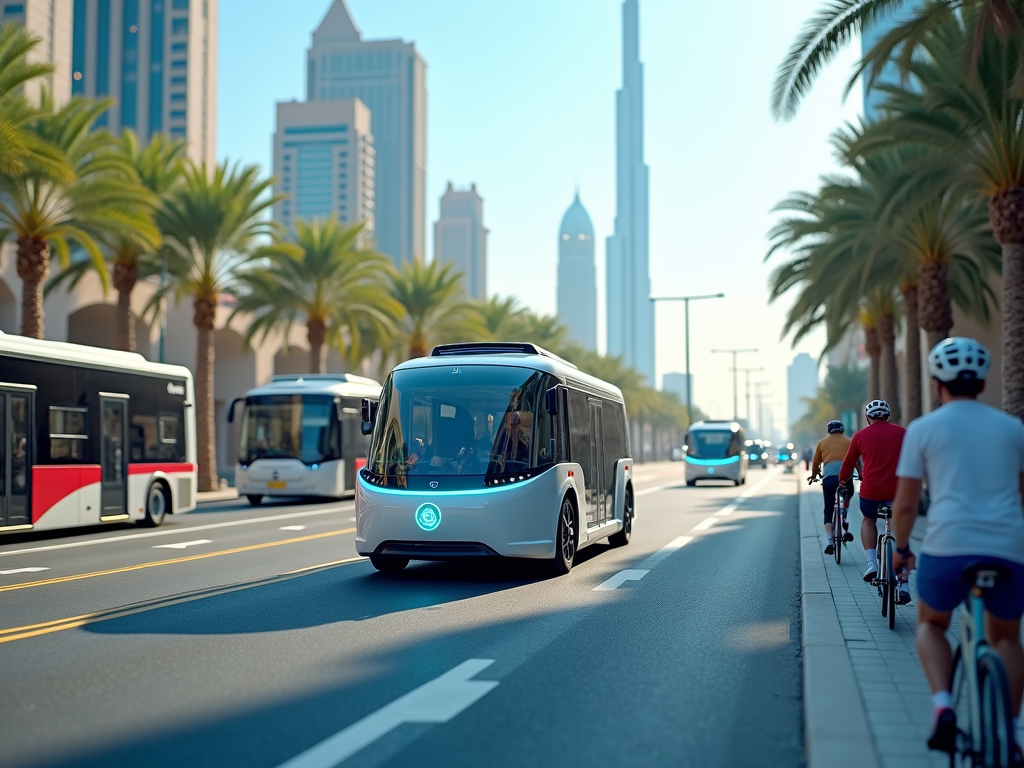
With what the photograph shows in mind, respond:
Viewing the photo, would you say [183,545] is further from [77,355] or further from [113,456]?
[77,355]

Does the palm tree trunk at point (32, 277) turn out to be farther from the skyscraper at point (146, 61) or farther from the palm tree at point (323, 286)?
the skyscraper at point (146, 61)

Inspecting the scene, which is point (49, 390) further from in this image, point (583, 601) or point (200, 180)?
point (200, 180)

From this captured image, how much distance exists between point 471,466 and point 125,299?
25.0 meters

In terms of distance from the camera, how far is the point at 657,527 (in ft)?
67.6

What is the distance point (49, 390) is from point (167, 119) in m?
141

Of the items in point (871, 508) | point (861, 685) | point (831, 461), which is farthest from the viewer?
point (831, 461)

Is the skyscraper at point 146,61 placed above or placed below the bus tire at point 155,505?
above

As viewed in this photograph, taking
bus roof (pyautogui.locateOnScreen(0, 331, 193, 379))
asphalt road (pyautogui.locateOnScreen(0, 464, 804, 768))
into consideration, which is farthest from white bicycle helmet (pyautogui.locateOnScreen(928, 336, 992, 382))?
bus roof (pyautogui.locateOnScreen(0, 331, 193, 379))

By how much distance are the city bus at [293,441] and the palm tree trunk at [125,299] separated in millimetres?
6515

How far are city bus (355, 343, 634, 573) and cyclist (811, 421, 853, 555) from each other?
3.10m

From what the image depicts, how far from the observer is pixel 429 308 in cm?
5088

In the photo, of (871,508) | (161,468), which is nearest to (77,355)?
(161,468)

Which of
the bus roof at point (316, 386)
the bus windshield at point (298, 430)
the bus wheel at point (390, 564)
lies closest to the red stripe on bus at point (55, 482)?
the bus wheel at point (390, 564)

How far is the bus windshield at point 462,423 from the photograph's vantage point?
38.8ft
